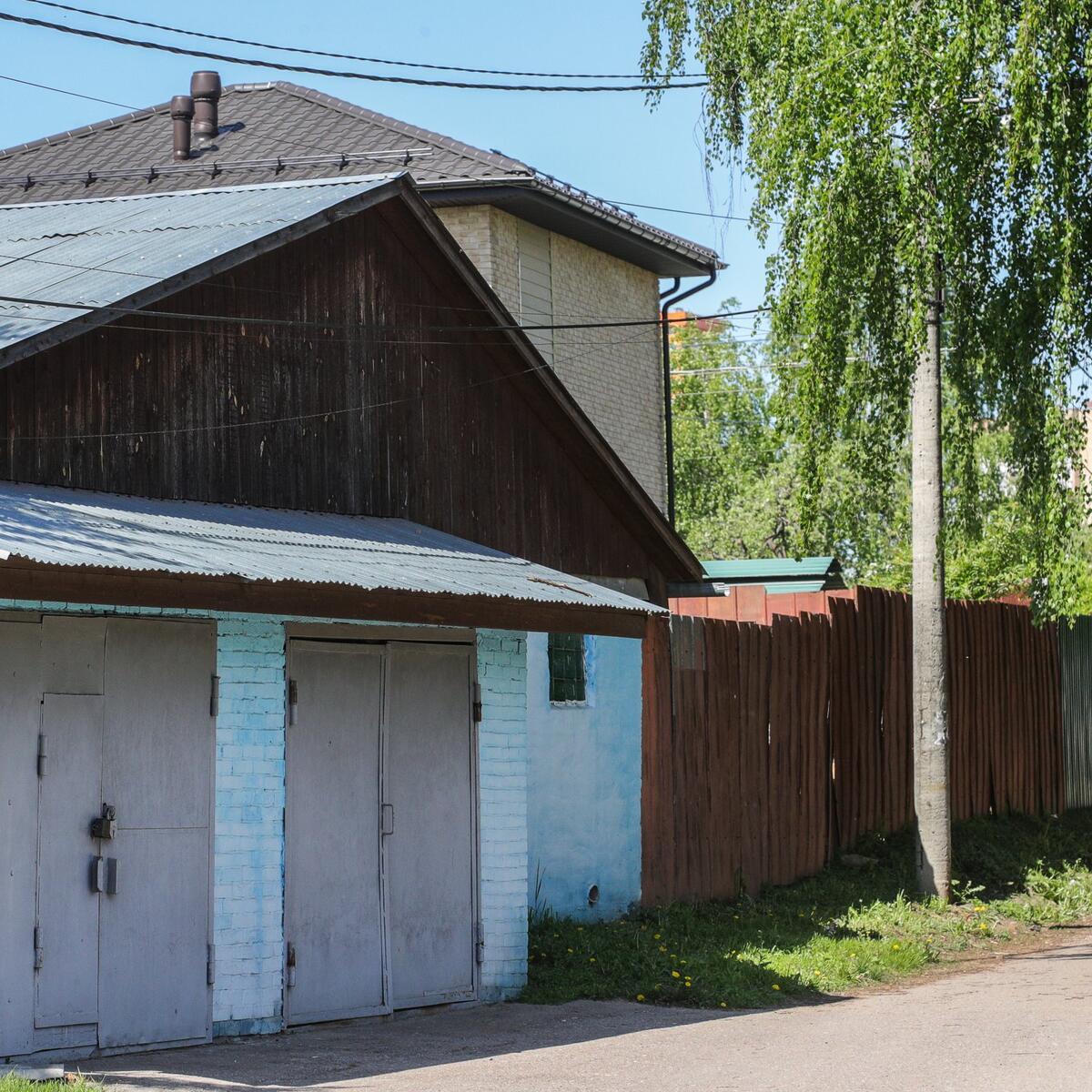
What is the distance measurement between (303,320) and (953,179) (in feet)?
16.3

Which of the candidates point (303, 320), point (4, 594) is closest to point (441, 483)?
point (303, 320)

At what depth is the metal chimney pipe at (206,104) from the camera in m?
23.1

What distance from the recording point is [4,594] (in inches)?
291

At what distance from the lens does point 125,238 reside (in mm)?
11773

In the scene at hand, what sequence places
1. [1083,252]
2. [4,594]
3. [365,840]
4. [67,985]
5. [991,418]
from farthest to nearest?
1. [991,418]
2. [1083,252]
3. [365,840]
4. [67,985]
5. [4,594]

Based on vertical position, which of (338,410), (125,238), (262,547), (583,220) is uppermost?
(583,220)

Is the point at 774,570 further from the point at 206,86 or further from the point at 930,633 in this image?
the point at 206,86

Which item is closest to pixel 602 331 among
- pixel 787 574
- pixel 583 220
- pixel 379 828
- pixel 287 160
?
pixel 583 220

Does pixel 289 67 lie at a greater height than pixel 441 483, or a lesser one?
greater

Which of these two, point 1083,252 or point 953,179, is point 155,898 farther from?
point 1083,252

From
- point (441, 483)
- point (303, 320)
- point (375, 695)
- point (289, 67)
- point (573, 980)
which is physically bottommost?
point (573, 980)

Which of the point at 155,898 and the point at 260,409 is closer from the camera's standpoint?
the point at 155,898

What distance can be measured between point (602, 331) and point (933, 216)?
461 inches

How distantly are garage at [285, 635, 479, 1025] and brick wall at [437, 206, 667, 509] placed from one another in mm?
11537
